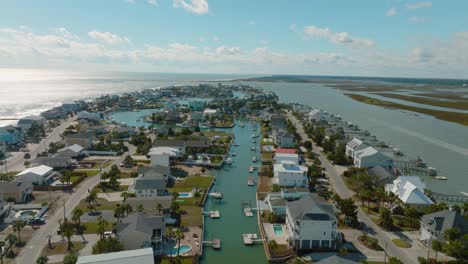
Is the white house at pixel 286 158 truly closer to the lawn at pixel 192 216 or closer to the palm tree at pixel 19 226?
the lawn at pixel 192 216

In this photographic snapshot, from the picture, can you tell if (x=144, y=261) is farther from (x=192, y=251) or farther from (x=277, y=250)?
(x=277, y=250)

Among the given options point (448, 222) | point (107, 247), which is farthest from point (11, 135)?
point (448, 222)

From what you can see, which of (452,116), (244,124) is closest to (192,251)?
Answer: (244,124)

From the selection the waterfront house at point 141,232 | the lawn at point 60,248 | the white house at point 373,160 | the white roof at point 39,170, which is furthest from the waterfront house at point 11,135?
the white house at point 373,160

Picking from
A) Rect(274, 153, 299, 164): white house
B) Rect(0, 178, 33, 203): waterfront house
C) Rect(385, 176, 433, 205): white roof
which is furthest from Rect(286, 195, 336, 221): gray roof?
Rect(0, 178, 33, 203): waterfront house

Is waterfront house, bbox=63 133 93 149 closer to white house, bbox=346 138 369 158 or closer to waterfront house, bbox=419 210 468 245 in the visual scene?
white house, bbox=346 138 369 158
